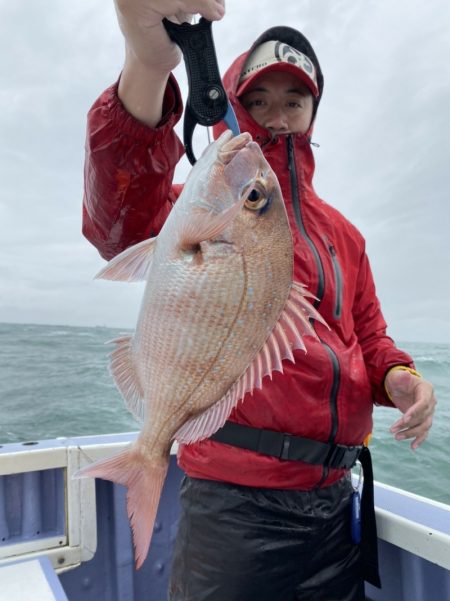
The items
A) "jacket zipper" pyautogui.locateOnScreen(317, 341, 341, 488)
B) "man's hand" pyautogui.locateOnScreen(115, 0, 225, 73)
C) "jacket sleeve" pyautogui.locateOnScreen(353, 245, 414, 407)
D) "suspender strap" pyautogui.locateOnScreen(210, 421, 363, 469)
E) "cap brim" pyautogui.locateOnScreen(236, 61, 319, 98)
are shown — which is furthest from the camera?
"jacket sleeve" pyautogui.locateOnScreen(353, 245, 414, 407)

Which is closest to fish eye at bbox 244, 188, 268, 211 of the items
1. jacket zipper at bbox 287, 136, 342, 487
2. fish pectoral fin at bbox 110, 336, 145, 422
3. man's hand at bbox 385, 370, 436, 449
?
fish pectoral fin at bbox 110, 336, 145, 422

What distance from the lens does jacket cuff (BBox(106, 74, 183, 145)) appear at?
1391 mm

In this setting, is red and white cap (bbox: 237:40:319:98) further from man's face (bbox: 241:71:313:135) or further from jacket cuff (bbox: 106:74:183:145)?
jacket cuff (bbox: 106:74:183:145)

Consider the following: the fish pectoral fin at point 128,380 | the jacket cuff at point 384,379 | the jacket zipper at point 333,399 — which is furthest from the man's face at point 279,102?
the fish pectoral fin at point 128,380

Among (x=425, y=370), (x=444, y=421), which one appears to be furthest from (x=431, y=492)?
(x=425, y=370)

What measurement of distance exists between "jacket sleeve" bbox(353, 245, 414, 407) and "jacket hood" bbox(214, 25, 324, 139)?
0.77 metres

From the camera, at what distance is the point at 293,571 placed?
5.98 feet

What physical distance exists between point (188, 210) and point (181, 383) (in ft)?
1.56

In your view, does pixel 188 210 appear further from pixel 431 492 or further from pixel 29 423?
pixel 29 423

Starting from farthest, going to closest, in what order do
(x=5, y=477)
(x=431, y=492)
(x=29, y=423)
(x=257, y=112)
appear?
1. (x=29, y=423)
2. (x=431, y=492)
3. (x=5, y=477)
4. (x=257, y=112)

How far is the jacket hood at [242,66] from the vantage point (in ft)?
6.83

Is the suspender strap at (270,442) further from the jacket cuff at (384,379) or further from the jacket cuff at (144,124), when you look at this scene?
the jacket cuff at (144,124)

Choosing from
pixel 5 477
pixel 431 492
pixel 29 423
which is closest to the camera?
pixel 5 477

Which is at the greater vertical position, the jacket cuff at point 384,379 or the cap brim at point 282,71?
the cap brim at point 282,71
